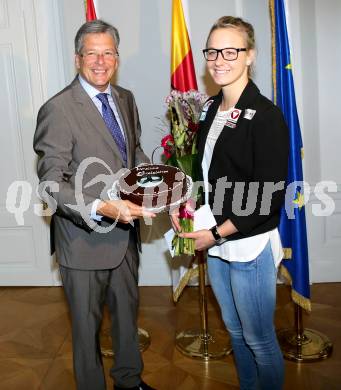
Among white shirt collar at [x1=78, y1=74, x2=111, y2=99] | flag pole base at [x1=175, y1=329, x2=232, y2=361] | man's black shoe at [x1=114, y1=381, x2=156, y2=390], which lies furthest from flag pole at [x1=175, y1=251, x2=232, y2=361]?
white shirt collar at [x1=78, y1=74, x2=111, y2=99]

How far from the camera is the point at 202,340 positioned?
2.95 meters

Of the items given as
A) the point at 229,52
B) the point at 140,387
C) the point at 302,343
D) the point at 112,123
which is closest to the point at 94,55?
the point at 112,123

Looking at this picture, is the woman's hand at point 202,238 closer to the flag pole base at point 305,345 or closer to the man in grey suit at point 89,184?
the man in grey suit at point 89,184

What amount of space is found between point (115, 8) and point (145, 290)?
2131mm

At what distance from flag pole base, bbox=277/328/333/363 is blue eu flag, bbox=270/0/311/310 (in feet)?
0.86

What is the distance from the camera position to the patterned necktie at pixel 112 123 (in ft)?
7.22

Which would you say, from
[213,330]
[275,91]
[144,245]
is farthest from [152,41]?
[213,330]

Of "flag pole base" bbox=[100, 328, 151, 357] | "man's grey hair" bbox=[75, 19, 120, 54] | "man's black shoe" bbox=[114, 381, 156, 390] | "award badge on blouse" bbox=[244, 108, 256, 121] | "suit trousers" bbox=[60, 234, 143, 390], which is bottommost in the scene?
"flag pole base" bbox=[100, 328, 151, 357]

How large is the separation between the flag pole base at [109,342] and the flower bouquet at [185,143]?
3.37 ft

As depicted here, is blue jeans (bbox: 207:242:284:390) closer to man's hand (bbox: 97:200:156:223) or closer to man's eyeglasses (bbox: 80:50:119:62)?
man's hand (bbox: 97:200:156:223)

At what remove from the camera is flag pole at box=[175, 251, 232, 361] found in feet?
9.38

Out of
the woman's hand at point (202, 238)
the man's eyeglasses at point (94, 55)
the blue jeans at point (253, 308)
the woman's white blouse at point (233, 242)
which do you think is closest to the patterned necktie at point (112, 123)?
the man's eyeglasses at point (94, 55)

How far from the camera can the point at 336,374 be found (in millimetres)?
2588

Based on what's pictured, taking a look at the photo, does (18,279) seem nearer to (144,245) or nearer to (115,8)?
(144,245)
